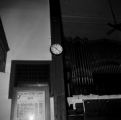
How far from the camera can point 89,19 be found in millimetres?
5562

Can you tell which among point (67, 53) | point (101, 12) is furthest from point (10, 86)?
point (101, 12)

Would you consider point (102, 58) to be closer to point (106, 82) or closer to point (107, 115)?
point (106, 82)

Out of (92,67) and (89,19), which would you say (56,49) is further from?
(89,19)

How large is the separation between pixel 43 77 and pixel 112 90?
2.26 metres

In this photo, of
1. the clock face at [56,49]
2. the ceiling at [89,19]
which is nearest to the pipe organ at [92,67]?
the ceiling at [89,19]

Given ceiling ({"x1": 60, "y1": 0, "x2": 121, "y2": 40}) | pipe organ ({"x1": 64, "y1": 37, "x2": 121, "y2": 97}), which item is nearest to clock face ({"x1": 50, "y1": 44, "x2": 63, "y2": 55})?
pipe organ ({"x1": 64, "y1": 37, "x2": 121, "y2": 97})

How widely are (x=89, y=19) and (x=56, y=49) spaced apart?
2.91 metres

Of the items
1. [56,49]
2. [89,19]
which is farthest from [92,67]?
[89,19]

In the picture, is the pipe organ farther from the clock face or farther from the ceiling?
the clock face

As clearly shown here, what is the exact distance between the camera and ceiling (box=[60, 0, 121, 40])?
522 centimetres

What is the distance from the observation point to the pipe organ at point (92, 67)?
13.8 ft

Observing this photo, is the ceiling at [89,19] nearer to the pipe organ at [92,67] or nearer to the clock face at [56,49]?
the pipe organ at [92,67]

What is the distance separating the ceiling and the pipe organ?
548 mm

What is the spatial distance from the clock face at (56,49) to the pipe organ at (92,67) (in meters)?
1.18
